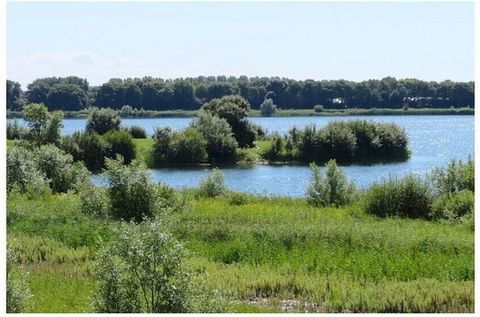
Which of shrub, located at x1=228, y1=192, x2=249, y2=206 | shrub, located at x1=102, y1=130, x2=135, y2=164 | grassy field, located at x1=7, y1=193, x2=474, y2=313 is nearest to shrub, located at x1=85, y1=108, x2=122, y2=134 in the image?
shrub, located at x1=102, y1=130, x2=135, y2=164

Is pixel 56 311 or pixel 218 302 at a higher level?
pixel 218 302

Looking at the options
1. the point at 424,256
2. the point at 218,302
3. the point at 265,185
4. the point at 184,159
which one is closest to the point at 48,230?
the point at 424,256

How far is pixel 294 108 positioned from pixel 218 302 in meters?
123

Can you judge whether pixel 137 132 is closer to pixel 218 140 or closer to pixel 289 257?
pixel 218 140

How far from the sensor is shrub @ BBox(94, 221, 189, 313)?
36.3 feet

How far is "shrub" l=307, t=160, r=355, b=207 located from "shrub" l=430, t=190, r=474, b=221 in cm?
500

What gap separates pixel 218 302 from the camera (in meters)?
11.3

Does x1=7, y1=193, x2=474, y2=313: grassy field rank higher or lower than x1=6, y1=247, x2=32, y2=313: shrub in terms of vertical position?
lower

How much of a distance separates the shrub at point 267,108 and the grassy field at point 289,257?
96.9 metres

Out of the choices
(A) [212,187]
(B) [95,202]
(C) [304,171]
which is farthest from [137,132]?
(B) [95,202]

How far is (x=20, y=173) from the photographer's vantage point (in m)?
35.9

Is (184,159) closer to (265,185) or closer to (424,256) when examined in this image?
(265,185)

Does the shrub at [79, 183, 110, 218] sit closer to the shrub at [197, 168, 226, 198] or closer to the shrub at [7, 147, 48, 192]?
the shrub at [7, 147, 48, 192]

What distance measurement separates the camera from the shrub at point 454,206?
87.4 ft
